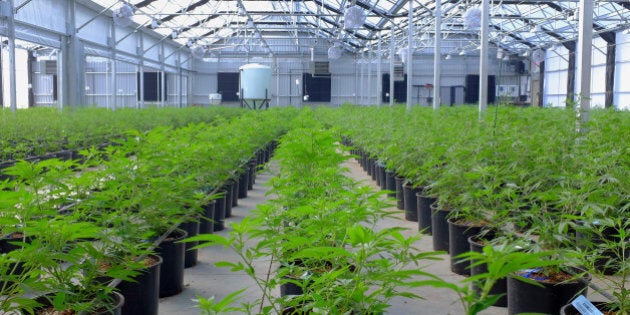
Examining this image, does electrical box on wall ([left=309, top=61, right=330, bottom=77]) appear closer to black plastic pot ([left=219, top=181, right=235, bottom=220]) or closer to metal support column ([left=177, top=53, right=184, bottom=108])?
metal support column ([left=177, top=53, right=184, bottom=108])

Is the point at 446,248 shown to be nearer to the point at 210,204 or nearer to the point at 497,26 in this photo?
the point at 210,204

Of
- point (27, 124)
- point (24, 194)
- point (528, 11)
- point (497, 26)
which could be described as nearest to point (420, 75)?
point (497, 26)

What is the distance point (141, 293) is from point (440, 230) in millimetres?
2467

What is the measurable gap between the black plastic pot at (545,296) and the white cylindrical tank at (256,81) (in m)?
21.5

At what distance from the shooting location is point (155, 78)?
3134 cm

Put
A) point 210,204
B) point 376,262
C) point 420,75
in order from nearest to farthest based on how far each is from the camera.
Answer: point 376,262 < point 210,204 < point 420,75

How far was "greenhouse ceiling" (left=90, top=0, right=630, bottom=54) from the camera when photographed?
19.3 meters

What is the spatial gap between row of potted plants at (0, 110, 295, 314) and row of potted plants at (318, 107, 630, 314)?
1.33 metres

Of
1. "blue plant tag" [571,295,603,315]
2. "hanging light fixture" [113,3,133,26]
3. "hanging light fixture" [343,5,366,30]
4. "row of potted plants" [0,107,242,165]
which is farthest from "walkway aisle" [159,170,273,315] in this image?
"hanging light fixture" [113,3,133,26]


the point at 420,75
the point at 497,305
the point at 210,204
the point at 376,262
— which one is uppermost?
the point at 420,75

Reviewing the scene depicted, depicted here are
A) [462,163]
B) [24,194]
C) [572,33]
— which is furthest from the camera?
[572,33]

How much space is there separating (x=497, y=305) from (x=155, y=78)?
29674mm

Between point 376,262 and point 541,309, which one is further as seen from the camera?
point 541,309

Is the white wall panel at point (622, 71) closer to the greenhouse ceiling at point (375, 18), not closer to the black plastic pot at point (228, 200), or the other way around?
the greenhouse ceiling at point (375, 18)
